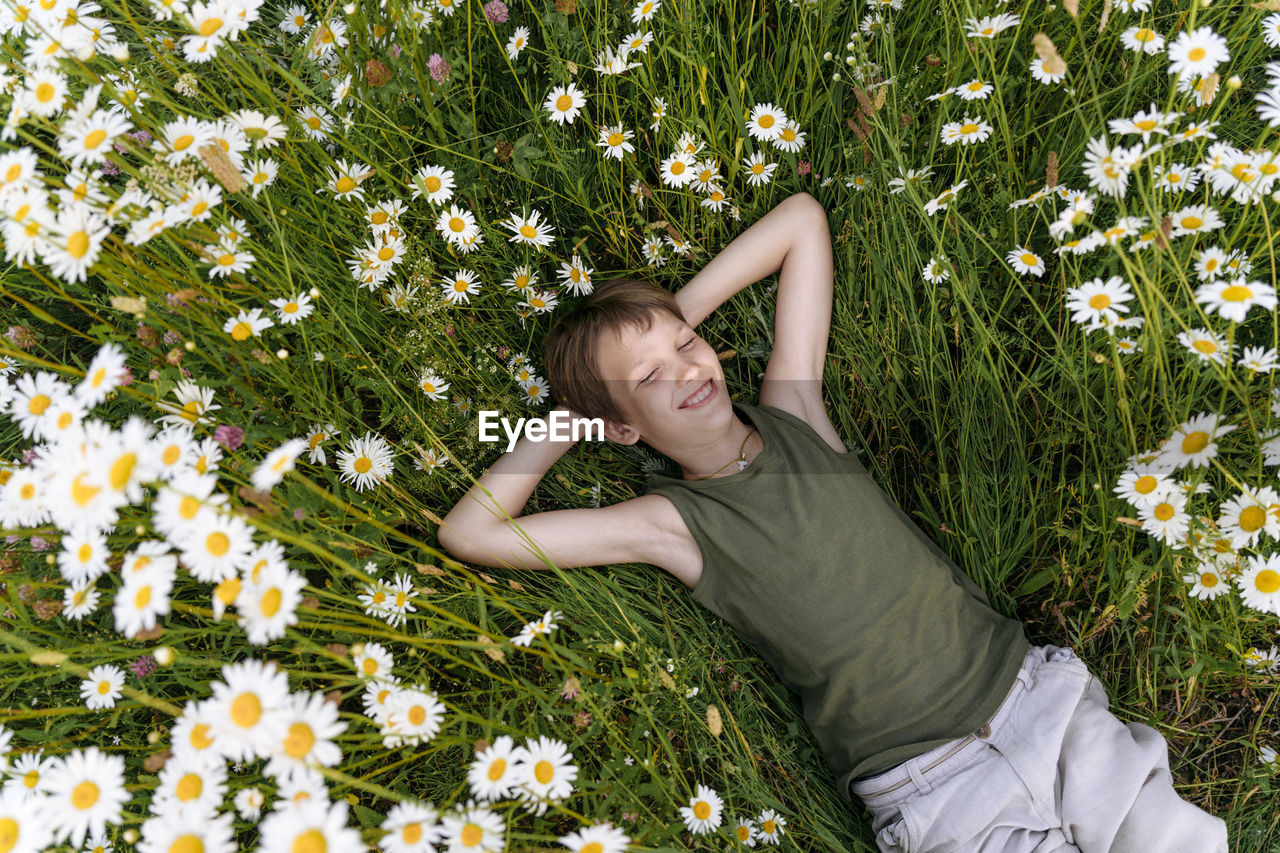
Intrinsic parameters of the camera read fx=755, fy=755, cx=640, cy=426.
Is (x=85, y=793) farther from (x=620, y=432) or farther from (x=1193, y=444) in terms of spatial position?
(x=1193, y=444)

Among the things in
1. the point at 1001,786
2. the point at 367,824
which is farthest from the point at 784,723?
the point at 367,824

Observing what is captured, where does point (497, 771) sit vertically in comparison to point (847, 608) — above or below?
below

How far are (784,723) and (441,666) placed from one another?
3.44 ft

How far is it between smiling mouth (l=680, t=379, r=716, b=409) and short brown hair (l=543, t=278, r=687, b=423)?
0.22 metres

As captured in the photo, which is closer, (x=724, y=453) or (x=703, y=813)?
(x=703, y=813)

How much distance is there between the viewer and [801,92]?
2363 millimetres

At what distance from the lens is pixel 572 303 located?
8.05 feet

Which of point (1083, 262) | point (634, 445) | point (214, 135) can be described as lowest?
point (1083, 262)

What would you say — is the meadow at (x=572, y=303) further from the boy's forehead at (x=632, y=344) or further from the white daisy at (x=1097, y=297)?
the boy's forehead at (x=632, y=344)

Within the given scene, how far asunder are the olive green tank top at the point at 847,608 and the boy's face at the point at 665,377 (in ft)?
0.76

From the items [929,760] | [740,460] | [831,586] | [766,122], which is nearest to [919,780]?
[929,760]

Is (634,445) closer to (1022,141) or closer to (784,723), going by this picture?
(784,723)

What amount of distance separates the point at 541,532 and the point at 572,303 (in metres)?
0.79

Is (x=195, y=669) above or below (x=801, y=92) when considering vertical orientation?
below
